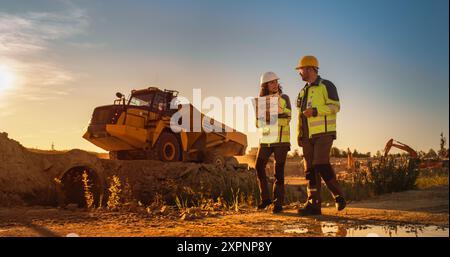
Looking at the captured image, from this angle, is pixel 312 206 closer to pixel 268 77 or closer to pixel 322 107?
pixel 322 107

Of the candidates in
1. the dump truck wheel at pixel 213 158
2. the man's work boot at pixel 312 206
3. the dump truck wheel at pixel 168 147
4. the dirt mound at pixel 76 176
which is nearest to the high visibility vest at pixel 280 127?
the man's work boot at pixel 312 206

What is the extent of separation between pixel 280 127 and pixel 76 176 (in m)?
6.02

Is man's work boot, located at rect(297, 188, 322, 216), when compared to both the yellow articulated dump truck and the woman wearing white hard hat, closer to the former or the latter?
the woman wearing white hard hat

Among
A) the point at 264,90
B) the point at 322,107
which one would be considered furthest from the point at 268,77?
the point at 322,107

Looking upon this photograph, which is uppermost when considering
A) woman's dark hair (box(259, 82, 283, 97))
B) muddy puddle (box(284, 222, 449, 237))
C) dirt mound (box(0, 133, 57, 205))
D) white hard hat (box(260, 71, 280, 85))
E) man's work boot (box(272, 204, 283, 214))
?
white hard hat (box(260, 71, 280, 85))

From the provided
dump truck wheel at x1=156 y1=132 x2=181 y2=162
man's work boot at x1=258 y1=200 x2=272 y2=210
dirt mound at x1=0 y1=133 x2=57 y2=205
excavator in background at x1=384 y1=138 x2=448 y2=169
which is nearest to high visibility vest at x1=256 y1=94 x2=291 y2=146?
man's work boot at x1=258 y1=200 x2=272 y2=210

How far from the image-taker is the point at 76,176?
1116 centimetres

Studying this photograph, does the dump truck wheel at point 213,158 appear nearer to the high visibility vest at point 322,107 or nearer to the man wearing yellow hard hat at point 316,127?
the man wearing yellow hard hat at point 316,127

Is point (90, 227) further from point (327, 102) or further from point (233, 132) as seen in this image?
point (233, 132)

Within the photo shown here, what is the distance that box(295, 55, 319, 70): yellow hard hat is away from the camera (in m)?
6.64
